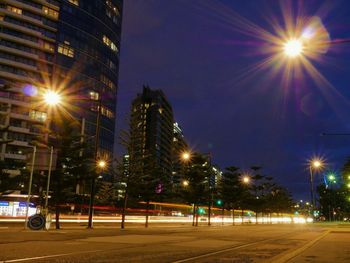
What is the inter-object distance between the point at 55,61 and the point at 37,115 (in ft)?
46.1

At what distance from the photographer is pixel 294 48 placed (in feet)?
37.8

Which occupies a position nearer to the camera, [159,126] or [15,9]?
[15,9]

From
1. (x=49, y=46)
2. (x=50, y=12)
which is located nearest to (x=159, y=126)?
(x=49, y=46)

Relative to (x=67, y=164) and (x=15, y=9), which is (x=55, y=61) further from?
(x=67, y=164)

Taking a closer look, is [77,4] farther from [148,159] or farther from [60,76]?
[148,159]

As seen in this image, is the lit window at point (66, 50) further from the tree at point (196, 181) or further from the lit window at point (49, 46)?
the tree at point (196, 181)

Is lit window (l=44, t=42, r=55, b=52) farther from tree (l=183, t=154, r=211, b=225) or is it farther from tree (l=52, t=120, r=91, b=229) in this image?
tree (l=52, t=120, r=91, b=229)

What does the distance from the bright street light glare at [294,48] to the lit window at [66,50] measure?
9797 cm

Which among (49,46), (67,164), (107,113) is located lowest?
(67,164)

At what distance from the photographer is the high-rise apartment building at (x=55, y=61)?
93.3m

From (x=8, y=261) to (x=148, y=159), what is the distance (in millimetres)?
35533

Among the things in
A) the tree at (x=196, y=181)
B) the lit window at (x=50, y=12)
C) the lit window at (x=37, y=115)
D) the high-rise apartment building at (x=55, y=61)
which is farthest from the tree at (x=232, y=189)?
the lit window at (x=50, y=12)

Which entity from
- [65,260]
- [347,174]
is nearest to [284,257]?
[65,260]

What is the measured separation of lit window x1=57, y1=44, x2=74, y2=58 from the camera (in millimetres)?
103581
